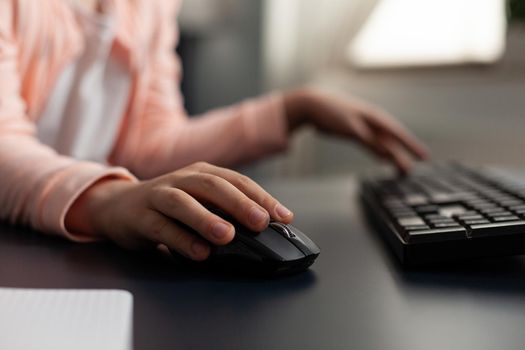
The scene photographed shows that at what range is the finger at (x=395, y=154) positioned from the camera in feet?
2.61

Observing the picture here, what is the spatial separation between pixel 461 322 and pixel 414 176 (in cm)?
43

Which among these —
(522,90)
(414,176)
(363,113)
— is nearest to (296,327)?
(414,176)

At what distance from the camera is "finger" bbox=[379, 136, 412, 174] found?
794mm

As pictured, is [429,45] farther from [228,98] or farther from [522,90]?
[228,98]

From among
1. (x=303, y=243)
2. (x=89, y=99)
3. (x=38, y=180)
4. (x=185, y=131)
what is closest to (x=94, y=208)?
(x=38, y=180)

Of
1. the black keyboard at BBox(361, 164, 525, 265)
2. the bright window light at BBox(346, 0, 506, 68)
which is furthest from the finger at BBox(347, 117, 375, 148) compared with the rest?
the bright window light at BBox(346, 0, 506, 68)

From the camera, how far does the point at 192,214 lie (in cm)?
39

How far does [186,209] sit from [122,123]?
58 cm

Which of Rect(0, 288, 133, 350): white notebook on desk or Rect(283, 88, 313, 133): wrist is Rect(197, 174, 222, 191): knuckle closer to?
Rect(0, 288, 133, 350): white notebook on desk

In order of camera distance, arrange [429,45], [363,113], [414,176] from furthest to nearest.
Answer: [429,45] → [363,113] → [414,176]

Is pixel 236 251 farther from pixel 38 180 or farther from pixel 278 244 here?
pixel 38 180

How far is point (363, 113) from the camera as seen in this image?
856 mm

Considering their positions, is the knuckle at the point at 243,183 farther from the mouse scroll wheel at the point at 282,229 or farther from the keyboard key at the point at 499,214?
the keyboard key at the point at 499,214

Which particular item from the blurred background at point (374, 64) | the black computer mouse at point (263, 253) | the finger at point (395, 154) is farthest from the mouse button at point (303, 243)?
the blurred background at point (374, 64)
